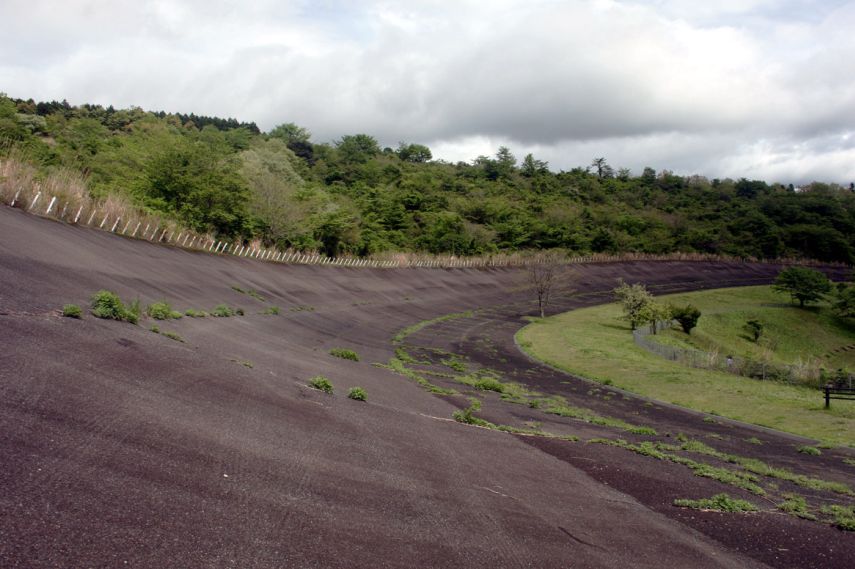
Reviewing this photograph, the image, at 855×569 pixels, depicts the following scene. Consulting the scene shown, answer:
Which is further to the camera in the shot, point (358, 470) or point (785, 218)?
point (785, 218)

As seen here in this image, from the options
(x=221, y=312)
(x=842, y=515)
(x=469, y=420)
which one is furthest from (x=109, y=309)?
(x=842, y=515)

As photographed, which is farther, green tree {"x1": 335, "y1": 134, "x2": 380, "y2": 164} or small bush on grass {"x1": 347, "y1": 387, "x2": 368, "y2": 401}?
green tree {"x1": 335, "y1": 134, "x2": 380, "y2": 164}

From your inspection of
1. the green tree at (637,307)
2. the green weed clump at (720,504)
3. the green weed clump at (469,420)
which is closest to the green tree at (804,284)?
the green tree at (637,307)

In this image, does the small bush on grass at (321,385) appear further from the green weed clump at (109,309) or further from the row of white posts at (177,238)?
the row of white posts at (177,238)

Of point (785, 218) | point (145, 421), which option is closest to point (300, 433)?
point (145, 421)

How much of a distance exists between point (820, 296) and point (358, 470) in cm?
8694

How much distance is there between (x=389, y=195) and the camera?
329 feet

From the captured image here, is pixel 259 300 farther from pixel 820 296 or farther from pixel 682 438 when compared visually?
pixel 820 296

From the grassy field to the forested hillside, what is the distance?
27.0 meters

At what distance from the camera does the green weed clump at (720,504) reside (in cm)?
1198

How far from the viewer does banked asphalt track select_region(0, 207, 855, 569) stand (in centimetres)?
605

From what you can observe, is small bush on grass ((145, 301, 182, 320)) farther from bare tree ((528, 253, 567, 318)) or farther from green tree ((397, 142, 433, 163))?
green tree ((397, 142, 433, 163))

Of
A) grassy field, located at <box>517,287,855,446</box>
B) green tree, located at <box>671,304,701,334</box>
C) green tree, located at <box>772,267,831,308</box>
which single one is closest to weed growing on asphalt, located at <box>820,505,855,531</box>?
grassy field, located at <box>517,287,855,446</box>

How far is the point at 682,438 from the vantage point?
19391mm
